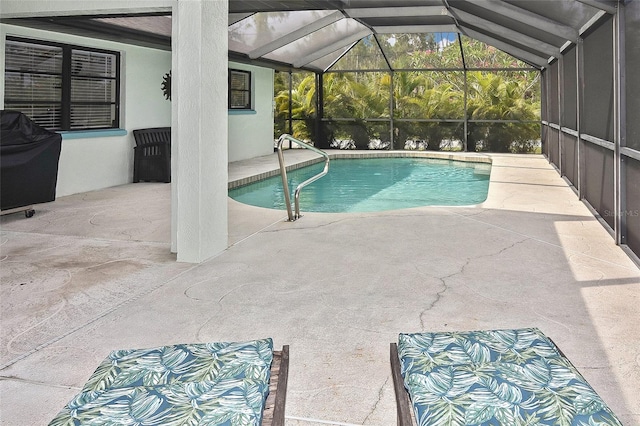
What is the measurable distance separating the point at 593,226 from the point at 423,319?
3.53 m

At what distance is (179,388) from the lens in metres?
1.65

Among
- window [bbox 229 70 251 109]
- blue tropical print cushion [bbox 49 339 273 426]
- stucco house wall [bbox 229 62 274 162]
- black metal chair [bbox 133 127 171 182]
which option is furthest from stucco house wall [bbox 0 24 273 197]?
blue tropical print cushion [bbox 49 339 273 426]

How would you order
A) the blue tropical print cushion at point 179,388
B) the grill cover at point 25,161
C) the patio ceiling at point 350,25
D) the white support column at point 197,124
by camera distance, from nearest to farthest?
the blue tropical print cushion at point 179,388 < the white support column at point 197,124 < the grill cover at point 25,161 < the patio ceiling at point 350,25

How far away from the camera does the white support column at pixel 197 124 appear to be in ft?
14.9

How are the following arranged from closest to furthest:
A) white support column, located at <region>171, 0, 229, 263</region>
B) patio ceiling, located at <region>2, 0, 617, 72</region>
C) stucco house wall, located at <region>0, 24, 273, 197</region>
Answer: white support column, located at <region>171, 0, 229, 263</region>, patio ceiling, located at <region>2, 0, 617, 72</region>, stucco house wall, located at <region>0, 24, 273, 197</region>

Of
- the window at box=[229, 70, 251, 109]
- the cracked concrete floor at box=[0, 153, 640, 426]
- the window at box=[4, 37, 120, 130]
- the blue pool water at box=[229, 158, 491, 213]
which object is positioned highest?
the window at box=[229, 70, 251, 109]

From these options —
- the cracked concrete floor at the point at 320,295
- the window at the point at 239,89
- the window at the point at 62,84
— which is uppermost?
the window at the point at 239,89

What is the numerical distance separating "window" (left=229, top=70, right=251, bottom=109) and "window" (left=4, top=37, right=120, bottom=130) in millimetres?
4184

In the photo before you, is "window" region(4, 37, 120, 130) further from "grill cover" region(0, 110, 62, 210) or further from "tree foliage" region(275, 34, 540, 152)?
"tree foliage" region(275, 34, 540, 152)

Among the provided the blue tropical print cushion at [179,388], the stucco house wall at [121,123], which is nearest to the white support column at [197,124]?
the blue tropical print cushion at [179,388]

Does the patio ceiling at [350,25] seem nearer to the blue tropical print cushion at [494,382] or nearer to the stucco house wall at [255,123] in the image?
the stucco house wall at [255,123]

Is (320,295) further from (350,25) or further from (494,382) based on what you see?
(350,25)

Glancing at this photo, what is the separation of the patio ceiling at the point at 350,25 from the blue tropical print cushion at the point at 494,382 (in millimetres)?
4334

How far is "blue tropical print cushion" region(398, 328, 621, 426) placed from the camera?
1524mm
